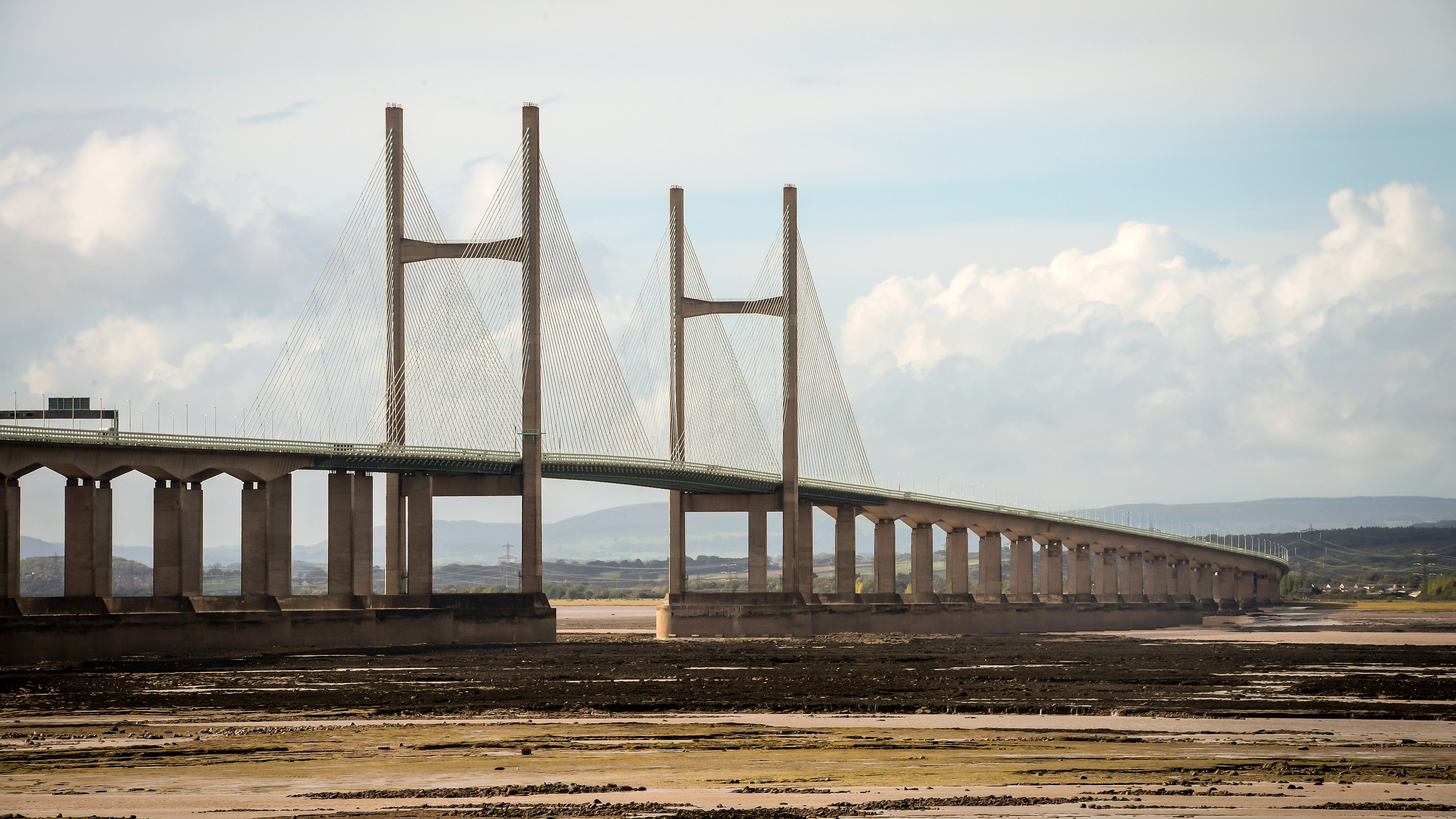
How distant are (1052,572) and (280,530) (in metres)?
76.4

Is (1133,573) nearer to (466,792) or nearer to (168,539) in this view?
(168,539)

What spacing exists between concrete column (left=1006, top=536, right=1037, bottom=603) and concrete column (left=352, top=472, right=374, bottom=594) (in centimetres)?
5740

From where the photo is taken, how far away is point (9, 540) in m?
56.9

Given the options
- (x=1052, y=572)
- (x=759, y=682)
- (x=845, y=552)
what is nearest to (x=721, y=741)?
(x=759, y=682)

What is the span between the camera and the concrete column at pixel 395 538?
7412 cm

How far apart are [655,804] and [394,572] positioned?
54.9 metres

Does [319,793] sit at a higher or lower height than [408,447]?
lower

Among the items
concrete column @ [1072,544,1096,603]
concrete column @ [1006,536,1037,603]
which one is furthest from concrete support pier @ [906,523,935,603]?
concrete column @ [1072,544,1096,603]

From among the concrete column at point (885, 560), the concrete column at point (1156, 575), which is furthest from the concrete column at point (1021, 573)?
the concrete column at point (1156, 575)

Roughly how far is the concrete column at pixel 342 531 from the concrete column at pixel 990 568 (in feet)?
183

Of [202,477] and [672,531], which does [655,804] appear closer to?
[202,477]

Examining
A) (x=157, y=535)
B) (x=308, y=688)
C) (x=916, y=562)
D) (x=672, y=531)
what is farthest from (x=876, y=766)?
(x=916, y=562)

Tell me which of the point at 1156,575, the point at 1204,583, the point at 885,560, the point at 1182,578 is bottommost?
the point at 1204,583

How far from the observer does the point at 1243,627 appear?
115000mm
